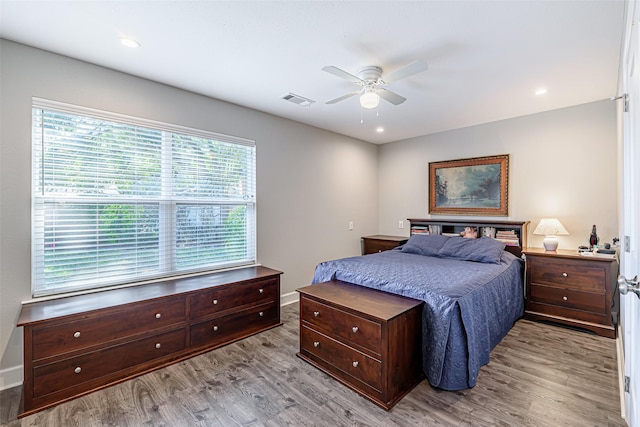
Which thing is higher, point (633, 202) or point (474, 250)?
point (633, 202)

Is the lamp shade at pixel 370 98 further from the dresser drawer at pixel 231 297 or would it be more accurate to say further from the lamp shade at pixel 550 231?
the lamp shade at pixel 550 231

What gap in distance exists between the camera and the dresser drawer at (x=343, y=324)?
2066mm

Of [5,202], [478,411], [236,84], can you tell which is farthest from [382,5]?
[5,202]

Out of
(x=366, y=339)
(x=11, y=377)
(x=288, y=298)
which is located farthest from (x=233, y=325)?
(x=11, y=377)

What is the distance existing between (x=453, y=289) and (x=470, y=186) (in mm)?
2662

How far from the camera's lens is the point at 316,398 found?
212 cm

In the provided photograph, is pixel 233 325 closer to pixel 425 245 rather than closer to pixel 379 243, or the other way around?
pixel 425 245

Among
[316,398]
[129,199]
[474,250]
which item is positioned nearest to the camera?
[316,398]

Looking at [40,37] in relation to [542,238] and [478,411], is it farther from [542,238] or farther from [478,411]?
[542,238]

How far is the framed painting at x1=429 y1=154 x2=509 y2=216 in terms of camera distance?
4.18 m

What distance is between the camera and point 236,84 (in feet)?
9.90

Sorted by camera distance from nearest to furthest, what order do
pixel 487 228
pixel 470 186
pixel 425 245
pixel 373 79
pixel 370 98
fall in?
pixel 370 98 < pixel 373 79 < pixel 425 245 < pixel 487 228 < pixel 470 186

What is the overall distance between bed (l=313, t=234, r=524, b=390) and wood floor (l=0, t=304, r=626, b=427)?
0.20 m

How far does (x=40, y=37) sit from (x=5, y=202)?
1263 millimetres
